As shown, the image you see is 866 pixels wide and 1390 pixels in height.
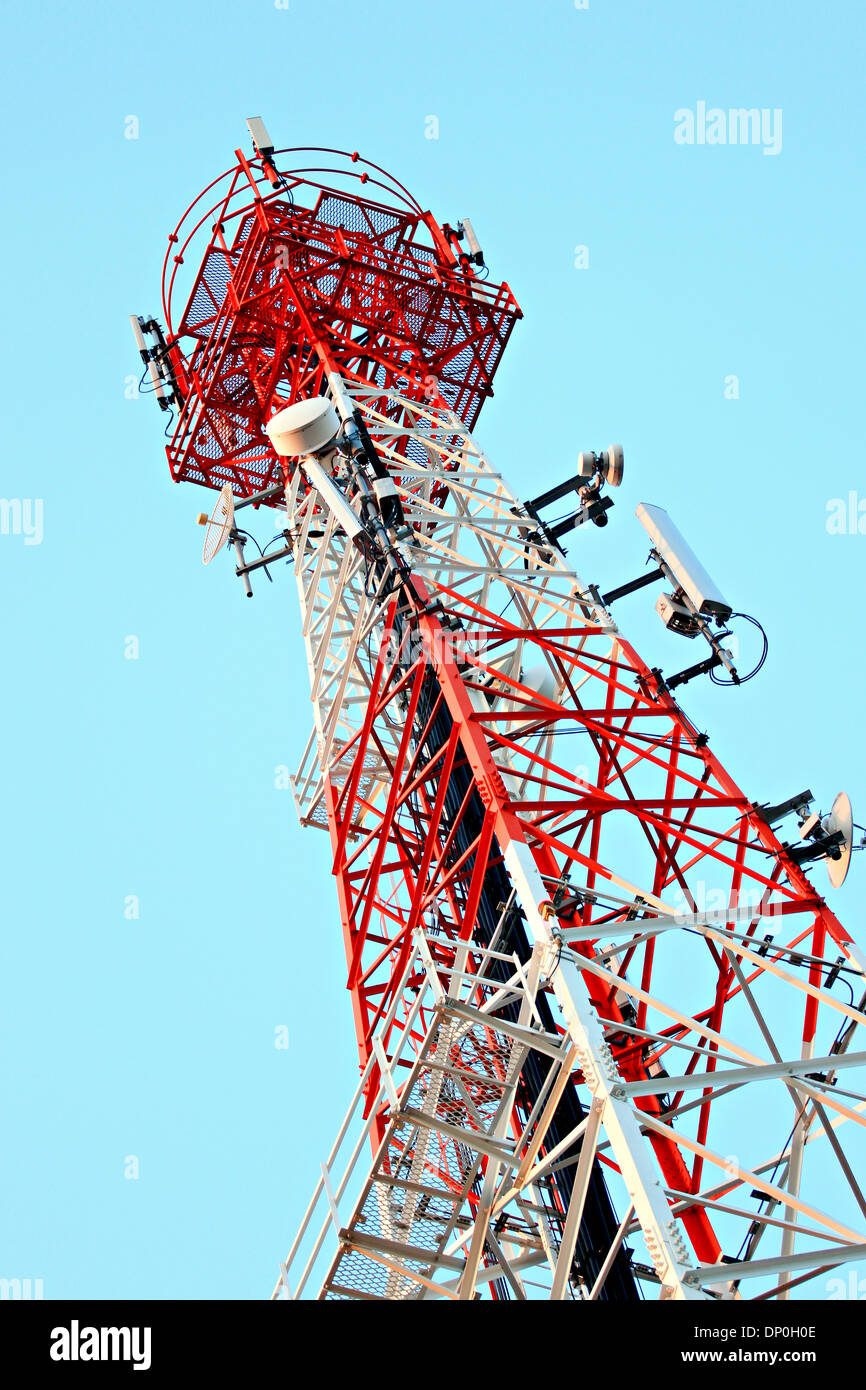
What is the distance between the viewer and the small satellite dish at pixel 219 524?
23.4 metres

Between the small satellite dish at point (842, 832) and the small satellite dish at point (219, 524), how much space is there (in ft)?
42.4

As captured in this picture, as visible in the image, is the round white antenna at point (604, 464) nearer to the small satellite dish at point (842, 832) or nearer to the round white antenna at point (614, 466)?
the round white antenna at point (614, 466)

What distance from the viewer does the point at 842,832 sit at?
13.1 m

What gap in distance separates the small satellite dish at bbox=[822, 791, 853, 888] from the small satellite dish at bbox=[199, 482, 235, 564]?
508 inches

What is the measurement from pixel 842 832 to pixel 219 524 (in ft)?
44.3

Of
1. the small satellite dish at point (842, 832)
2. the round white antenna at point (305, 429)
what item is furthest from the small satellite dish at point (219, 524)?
the small satellite dish at point (842, 832)

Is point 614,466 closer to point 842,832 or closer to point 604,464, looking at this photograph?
point 604,464

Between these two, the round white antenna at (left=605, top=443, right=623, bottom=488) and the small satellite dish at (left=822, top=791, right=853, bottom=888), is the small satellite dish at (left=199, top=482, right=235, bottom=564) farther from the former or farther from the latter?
the small satellite dish at (left=822, top=791, right=853, bottom=888)

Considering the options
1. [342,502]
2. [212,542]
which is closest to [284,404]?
[212,542]

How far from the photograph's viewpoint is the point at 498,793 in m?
11.9

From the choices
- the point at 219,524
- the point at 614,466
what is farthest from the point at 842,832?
the point at 219,524
